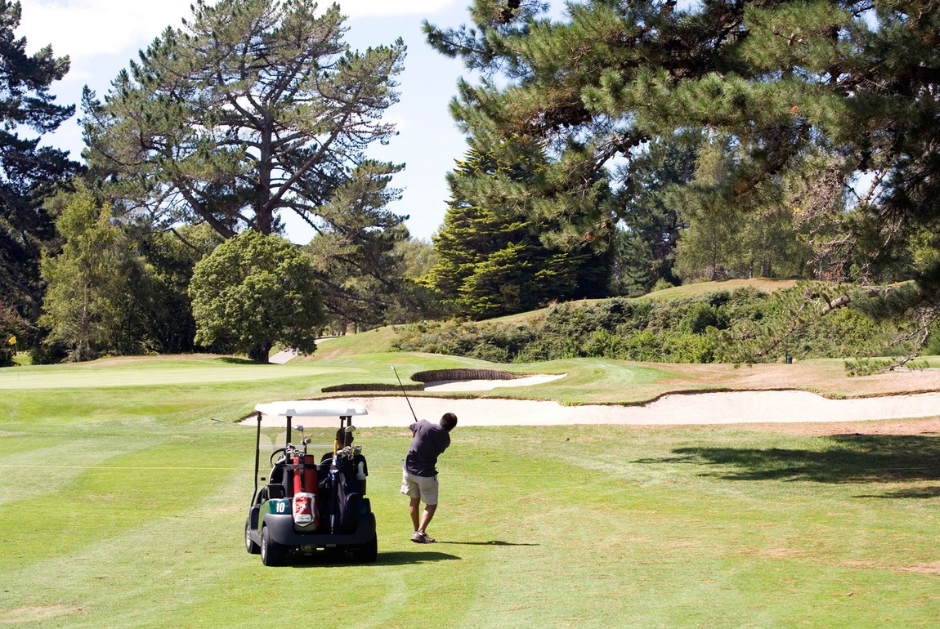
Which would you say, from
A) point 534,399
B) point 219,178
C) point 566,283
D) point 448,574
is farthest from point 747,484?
point 566,283

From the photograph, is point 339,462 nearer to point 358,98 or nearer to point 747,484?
point 747,484

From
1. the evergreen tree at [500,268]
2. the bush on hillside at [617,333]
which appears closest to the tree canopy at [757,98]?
the bush on hillside at [617,333]

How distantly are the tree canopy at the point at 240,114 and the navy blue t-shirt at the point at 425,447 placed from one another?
49883mm

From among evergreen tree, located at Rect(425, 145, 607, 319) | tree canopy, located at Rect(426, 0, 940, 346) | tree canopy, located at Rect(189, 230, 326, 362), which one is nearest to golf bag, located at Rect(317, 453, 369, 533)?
tree canopy, located at Rect(426, 0, 940, 346)

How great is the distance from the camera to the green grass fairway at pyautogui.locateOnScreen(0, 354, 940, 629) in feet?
29.3

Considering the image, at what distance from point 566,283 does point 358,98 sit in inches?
791

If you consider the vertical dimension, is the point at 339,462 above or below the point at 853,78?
below

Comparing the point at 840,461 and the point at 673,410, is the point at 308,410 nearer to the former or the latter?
the point at 840,461

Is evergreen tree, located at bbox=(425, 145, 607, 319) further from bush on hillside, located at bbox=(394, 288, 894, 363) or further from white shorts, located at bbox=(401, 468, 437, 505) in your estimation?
white shorts, located at bbox=(401, 468, 437, 505)

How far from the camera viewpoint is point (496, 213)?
21.7 m

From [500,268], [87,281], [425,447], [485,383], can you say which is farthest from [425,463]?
[500,268]

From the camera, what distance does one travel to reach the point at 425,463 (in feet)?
42.1

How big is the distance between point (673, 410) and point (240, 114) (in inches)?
1766

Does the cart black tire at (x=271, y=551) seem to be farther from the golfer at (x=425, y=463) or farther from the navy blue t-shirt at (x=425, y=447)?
the navy blue t-shirt at (x=425, y=447)
